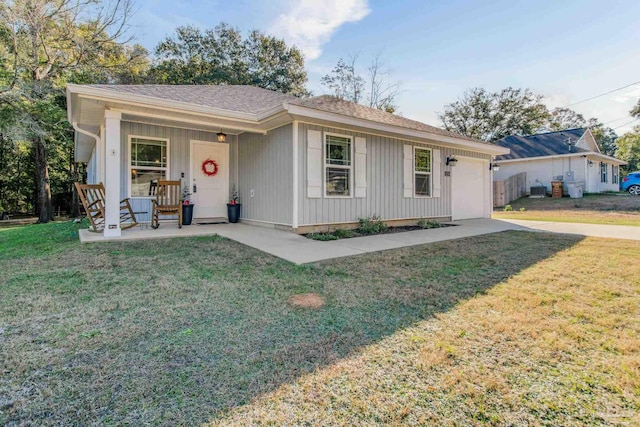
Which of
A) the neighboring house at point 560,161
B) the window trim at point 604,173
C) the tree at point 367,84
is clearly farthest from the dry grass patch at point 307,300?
the window trim at point 604,173

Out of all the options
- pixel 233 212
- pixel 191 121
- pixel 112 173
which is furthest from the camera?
pixel 233 212

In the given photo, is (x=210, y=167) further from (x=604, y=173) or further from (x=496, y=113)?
(x=496, y=113)

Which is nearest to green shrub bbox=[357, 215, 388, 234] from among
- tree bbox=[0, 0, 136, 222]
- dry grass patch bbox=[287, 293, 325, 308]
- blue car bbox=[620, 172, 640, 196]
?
dry grass patch bbox=[287, 293, 325, 308]

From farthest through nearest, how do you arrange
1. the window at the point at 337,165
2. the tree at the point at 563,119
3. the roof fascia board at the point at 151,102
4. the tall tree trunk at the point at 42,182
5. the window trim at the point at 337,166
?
the tree at the point at 563,119 < the tall tree trunk at the point at 42,182 < the window at the point at 337,165 < the window trim at the point at 337,166 < the roof fascia board at the point at 151,102

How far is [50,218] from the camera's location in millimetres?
13617

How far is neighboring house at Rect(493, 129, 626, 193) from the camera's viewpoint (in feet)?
54.4

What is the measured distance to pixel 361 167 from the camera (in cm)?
712

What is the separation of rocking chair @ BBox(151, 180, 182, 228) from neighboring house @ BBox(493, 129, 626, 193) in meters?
17.8

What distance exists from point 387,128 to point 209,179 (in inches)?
170

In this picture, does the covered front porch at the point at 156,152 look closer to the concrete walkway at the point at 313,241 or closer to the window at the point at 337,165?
the concrete walkway at the point at 313,241

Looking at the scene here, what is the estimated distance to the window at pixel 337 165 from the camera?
22.1 feet

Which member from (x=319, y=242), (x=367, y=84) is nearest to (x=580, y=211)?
(x=319, y=242)

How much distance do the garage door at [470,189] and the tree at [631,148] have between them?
2543 cm

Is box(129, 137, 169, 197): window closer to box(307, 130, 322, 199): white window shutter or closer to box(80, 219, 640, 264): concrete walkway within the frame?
box(80, 219, 640, 264): concrete walkway
